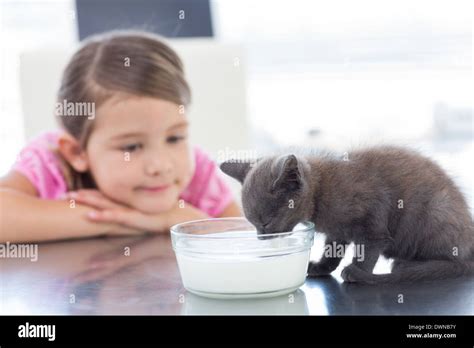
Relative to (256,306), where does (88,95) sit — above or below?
above

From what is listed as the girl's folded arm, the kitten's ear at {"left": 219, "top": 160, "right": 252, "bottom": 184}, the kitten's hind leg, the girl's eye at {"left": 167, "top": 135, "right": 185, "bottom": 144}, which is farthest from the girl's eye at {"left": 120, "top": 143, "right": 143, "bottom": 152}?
the kitten's hind leg

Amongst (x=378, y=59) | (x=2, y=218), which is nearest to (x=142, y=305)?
(x=2, y=218)

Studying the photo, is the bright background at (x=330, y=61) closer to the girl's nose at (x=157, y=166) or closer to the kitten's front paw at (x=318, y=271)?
the girl's nose at (x=157, y=166)

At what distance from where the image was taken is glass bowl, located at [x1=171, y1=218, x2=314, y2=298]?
1.07 meters

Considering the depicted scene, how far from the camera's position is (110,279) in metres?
1.31

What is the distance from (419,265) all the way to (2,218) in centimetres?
132

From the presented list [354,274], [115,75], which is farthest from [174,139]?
[354,274]

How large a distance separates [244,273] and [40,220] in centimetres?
104

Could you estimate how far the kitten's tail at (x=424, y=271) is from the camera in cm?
116

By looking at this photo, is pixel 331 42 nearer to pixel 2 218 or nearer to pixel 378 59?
pixel 378 59

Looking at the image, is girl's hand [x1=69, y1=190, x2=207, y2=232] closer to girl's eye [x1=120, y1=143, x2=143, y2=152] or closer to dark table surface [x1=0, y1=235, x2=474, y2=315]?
girl's eye [x1=120, y1=143, x2=143, y2=152]

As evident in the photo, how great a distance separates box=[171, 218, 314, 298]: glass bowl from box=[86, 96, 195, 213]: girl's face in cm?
99

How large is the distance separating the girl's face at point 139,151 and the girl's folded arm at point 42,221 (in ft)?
0.52
